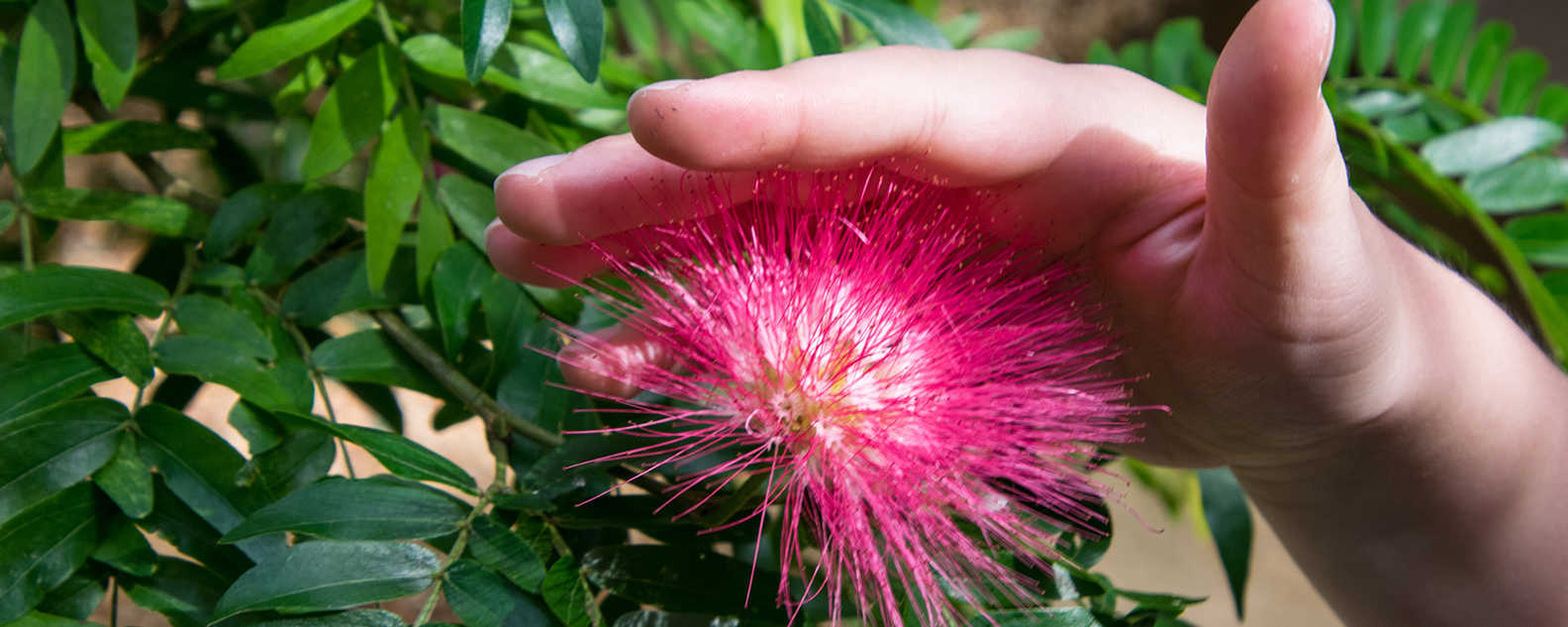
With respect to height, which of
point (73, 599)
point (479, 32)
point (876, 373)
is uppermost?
point (479, 32)

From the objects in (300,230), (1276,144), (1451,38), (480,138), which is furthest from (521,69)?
(1451,38)

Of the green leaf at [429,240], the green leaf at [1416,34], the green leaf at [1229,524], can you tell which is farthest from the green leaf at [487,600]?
the green leaf at [1416,34]

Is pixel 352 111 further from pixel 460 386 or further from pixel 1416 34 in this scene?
pixel 1416 34

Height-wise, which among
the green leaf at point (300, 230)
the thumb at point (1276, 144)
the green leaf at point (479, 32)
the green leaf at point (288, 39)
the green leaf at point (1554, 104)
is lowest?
the green leaf at point (300, 230)

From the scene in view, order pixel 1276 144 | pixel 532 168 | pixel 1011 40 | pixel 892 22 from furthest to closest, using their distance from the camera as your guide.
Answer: pixel 1011 40
pixel 892 22
pixel 532 168
pixel 1276 144

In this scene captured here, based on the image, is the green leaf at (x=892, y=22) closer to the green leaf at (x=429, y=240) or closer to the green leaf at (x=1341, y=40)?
the green leaf at (x=429, y=240)

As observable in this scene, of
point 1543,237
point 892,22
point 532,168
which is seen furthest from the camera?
point 1543,237

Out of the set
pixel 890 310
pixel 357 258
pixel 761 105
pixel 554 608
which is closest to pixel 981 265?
pixel 890 310
